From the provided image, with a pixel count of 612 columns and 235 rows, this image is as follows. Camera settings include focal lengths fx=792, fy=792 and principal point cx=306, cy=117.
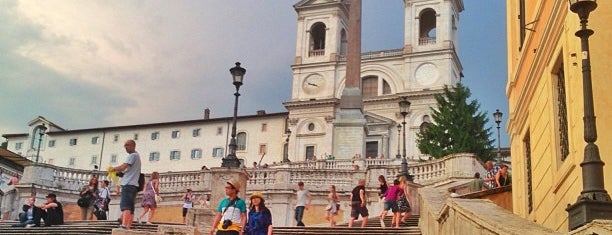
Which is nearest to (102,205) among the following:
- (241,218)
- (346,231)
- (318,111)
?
(346,231)

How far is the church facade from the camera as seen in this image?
81.2 m

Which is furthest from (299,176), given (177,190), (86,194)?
(86,194)

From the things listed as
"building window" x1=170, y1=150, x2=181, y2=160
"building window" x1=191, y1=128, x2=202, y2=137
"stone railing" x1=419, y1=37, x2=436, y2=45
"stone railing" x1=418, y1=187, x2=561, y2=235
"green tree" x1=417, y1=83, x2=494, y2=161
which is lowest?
"stone railing" x1=418, y1=187, x2=561, y2=235

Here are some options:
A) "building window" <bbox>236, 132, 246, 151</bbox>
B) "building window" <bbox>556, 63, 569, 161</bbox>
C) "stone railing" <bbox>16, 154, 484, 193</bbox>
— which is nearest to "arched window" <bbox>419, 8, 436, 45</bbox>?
"building window" <bbox>236, 132, 246, 151</bbox>

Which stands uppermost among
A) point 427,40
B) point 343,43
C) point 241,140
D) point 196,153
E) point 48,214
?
point 343,43

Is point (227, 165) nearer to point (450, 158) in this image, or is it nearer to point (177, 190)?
point (450, 158)

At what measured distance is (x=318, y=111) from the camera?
83.7 m

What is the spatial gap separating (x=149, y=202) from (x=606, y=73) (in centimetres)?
1215

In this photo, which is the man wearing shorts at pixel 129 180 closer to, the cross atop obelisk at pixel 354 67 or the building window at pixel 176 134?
the cross atop obelisk at pixel 354 67

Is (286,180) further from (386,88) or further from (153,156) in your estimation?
(153,156)

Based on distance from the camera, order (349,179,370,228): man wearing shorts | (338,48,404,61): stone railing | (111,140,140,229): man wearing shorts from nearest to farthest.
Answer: (111,140,140,229): man wearing shorts
(349,179,370,228): man wearing shorts
(338,48,404,61): stone railing

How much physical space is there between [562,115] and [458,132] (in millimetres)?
41004

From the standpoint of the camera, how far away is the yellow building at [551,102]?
11.0 metres

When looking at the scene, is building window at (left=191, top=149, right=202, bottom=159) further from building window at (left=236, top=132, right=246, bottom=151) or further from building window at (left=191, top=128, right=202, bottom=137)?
building window at (left=236, top=132, right=246, bottom=151)
